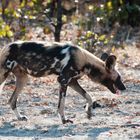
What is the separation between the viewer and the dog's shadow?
6.53 metres

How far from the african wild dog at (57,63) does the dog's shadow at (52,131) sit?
41 cm

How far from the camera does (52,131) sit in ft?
22.0

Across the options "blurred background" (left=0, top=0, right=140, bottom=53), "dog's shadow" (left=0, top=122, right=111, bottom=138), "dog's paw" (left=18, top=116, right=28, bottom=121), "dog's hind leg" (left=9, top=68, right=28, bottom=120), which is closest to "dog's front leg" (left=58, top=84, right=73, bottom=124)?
"dog's shadow" (left=0, top=122, right=111, bottom=138)

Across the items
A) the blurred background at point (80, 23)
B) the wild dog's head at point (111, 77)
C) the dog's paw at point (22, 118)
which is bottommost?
the blurred background at point (80, 23)

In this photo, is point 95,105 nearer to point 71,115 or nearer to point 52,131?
point 71,115

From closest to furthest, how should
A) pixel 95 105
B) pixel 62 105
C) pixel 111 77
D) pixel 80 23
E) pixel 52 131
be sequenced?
pixel 52 131, pixel 62 105, pixel 111 77, pixel 95 105, pixel 80 23

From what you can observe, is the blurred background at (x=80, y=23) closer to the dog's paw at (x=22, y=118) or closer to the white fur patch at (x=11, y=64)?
the white fur patch at (x=11, y=64)

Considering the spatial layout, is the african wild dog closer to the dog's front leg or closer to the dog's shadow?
the dog's front leg

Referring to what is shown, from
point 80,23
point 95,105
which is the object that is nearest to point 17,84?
point 95,105

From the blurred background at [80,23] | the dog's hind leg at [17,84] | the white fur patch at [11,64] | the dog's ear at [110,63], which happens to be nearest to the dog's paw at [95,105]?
the dog's ear at [110,63]

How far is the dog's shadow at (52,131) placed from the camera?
6.53 metres

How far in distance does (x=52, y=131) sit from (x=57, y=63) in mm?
1093

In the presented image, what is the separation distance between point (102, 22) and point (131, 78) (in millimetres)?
4849

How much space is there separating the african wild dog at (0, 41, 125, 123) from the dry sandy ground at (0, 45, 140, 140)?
0.79ft
